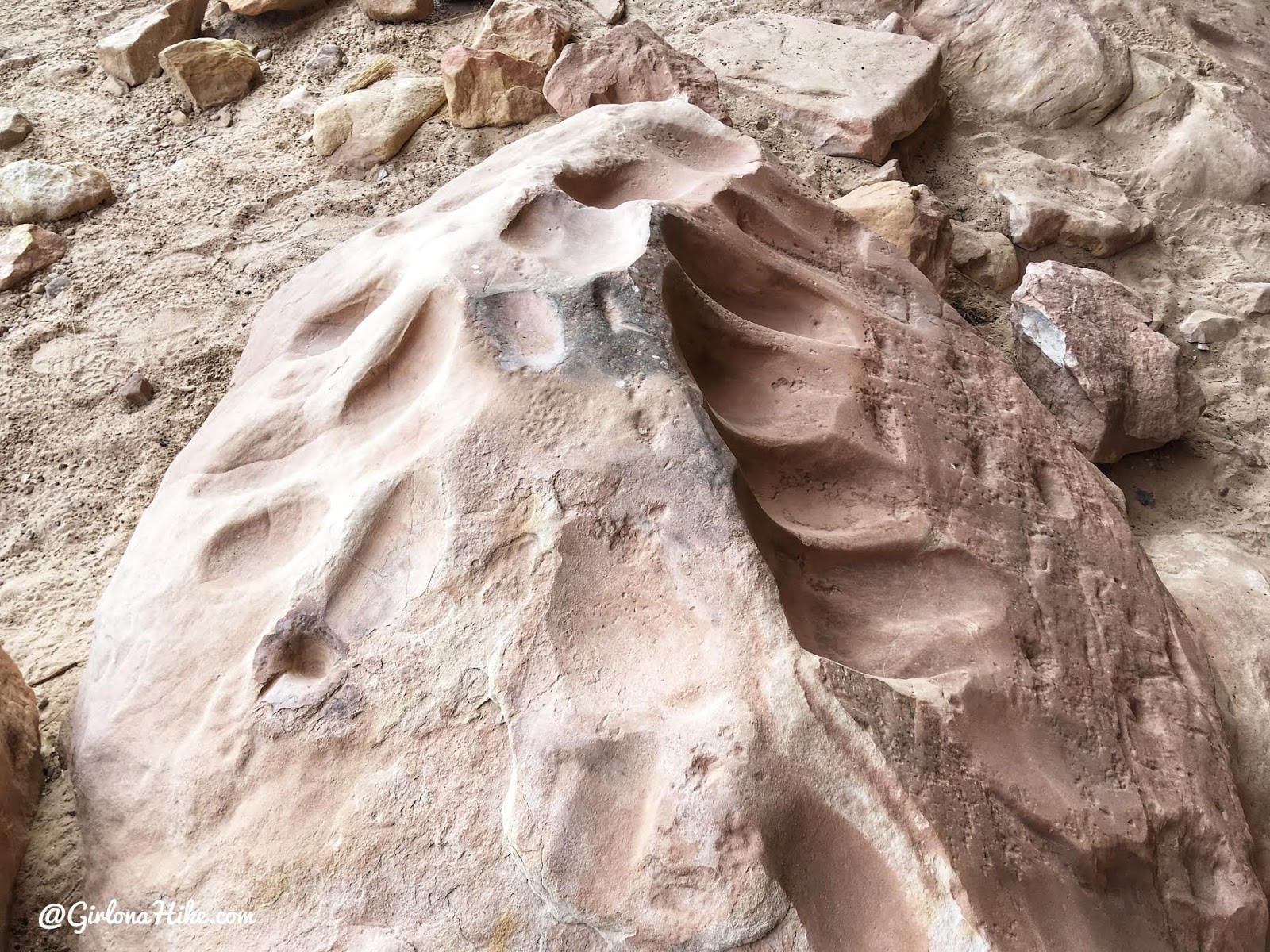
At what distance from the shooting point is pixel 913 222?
2.06 metres

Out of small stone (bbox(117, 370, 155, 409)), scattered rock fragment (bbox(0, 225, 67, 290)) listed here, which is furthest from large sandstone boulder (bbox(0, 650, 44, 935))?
scattered rock fragment (bbox(0, 225, 67, 290))

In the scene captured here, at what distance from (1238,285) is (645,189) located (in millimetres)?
1630

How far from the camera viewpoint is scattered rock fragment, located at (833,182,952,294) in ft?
6.75

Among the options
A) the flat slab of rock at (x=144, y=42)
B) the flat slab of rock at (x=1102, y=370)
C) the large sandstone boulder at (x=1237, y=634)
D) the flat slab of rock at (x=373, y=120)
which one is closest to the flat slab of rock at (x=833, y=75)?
the flat slab of rock at (x=1102, y=370)

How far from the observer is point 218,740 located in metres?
1.03

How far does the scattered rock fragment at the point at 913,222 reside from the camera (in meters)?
2.06

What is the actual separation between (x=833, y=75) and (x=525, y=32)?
89cm

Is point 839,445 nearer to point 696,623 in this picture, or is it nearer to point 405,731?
point 696,623

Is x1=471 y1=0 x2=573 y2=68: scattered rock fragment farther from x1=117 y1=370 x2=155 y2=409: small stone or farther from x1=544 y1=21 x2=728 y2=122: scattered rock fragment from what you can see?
x1=117 y1=370 x2=155 y2=409: small stone

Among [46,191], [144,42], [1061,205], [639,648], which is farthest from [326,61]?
[639,648]

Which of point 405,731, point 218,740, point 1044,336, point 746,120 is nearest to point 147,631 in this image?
point 218,740

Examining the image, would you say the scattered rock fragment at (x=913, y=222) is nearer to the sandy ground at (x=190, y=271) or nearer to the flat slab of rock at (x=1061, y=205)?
the sandy ground at (x=190, y=271)

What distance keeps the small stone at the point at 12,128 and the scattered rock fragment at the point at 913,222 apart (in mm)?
2309

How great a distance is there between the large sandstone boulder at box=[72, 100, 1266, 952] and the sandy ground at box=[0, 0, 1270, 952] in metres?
0.36
